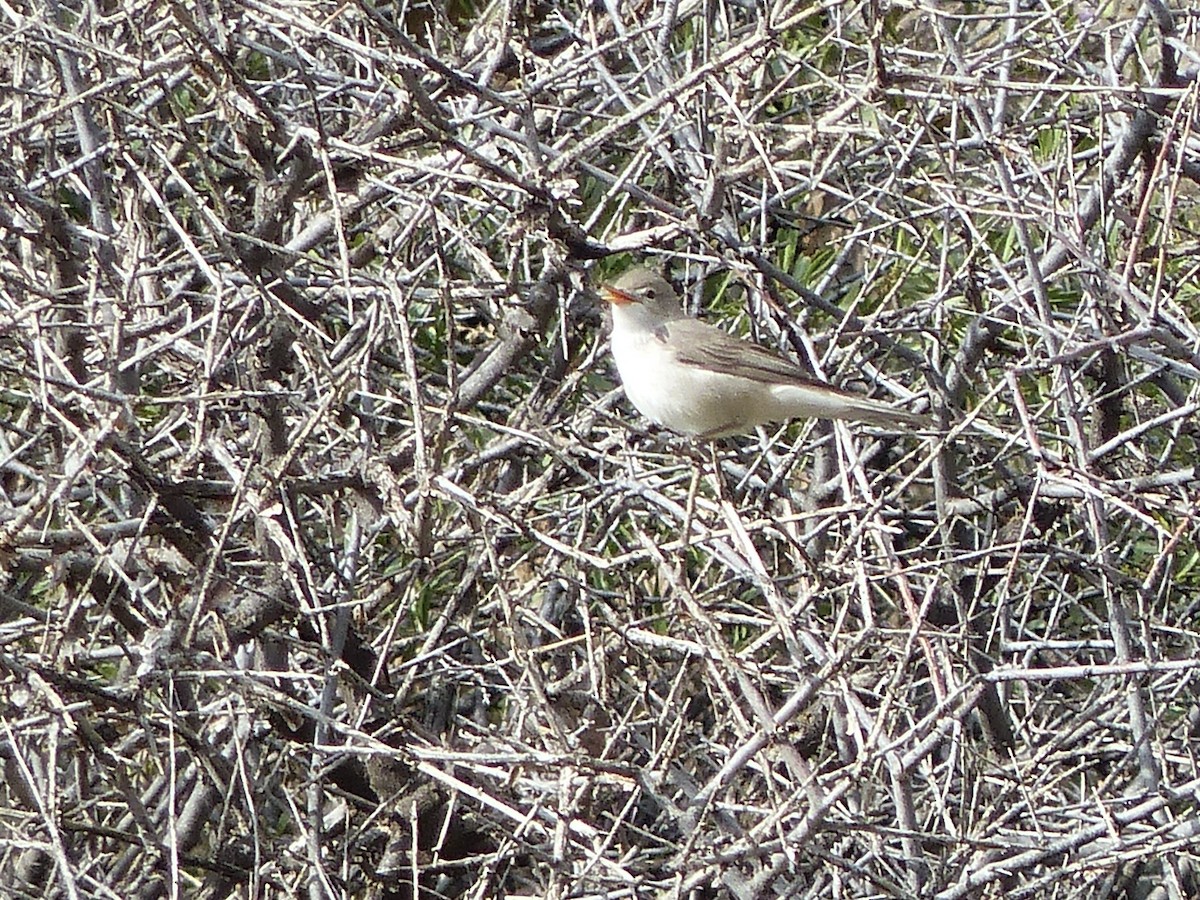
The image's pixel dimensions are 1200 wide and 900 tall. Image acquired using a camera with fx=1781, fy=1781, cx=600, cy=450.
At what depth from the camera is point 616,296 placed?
4855 mm

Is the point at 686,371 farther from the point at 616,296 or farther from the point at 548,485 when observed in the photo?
the point at 548,485

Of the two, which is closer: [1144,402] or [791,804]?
[791,804]

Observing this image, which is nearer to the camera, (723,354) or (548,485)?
(548,485)

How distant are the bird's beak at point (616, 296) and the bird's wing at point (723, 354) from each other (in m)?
0.17

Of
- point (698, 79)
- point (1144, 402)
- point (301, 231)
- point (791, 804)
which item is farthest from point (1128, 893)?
point (301, 231)

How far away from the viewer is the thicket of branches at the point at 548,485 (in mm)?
3551

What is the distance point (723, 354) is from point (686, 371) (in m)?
0.22

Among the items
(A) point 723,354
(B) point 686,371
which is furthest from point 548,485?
(A) point 723,354

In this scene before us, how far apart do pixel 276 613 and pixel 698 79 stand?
1697 mm

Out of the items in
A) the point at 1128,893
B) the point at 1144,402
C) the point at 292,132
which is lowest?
the point at 1128,893

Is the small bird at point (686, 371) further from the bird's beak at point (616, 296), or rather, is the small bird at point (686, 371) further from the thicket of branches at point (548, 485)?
the thicket of branches at point (548, 485)

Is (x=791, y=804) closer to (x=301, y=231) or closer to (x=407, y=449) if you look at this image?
(x=407, y=449)

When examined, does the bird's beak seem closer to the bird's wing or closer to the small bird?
the small bird

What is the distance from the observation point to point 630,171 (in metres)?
4.34
